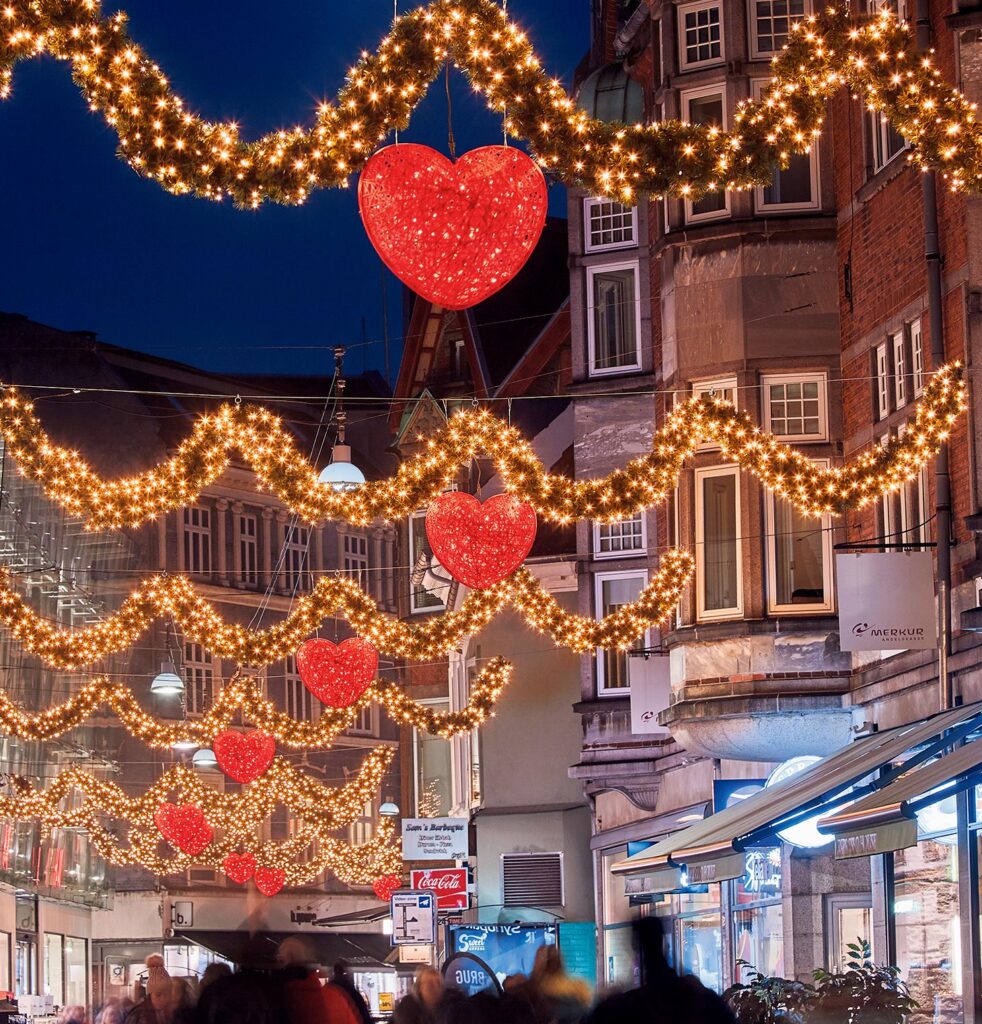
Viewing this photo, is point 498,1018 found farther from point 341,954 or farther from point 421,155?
point 341,954

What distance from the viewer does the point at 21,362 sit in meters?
63.0

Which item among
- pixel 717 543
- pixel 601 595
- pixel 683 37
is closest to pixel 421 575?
pixel 601 595

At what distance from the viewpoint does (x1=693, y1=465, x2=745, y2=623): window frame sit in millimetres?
21375

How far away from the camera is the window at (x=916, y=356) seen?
724 inches

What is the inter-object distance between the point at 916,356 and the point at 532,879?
21227mm

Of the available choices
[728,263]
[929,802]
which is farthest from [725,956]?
[929,802]

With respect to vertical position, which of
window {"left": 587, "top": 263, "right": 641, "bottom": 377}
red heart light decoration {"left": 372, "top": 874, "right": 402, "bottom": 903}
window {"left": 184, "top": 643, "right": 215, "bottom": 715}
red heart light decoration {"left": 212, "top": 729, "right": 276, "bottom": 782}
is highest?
window {"left": 587, "top": 263, "right": 641, "bottom": 377}

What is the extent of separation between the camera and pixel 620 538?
101 ft

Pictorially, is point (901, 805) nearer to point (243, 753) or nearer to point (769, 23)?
point (769, 23)

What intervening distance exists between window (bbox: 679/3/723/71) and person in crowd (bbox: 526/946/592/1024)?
38.6ft

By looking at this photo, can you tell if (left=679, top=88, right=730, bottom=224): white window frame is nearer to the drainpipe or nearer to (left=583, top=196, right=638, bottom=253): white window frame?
the drainpipe

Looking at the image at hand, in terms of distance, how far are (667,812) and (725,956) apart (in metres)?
3.35

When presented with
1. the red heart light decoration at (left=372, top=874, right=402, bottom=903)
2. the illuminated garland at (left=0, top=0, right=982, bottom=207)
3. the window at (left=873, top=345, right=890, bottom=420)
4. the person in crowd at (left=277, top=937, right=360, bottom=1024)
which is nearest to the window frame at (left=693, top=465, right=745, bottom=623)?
the window at (left=873, top=345, right=890, bottom=420)

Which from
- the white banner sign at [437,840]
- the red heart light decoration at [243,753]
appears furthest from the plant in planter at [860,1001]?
the red heart light decoration at [243,753]
